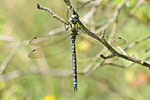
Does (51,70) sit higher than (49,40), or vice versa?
(49,40)

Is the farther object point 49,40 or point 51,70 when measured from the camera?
point 51,70

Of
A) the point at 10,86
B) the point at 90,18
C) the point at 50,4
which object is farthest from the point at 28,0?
the point at 90,18


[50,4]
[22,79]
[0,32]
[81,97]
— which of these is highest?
[50,4]

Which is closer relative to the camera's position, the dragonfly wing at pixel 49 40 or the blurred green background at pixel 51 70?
the dragonfly wing at pixel 49 40

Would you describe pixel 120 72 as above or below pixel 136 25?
below

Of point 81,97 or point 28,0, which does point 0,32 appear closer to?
point 28,0

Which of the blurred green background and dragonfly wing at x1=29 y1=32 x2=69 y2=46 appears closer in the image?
dragonfly wing at x1=29 y1=32 x2=69 y2=46

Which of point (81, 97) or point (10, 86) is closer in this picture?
point (10, 86)

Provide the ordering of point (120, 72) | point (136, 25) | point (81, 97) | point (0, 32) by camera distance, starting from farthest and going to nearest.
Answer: point (120, 72), point (81, 97), point (136, 25), point (0, 32)
